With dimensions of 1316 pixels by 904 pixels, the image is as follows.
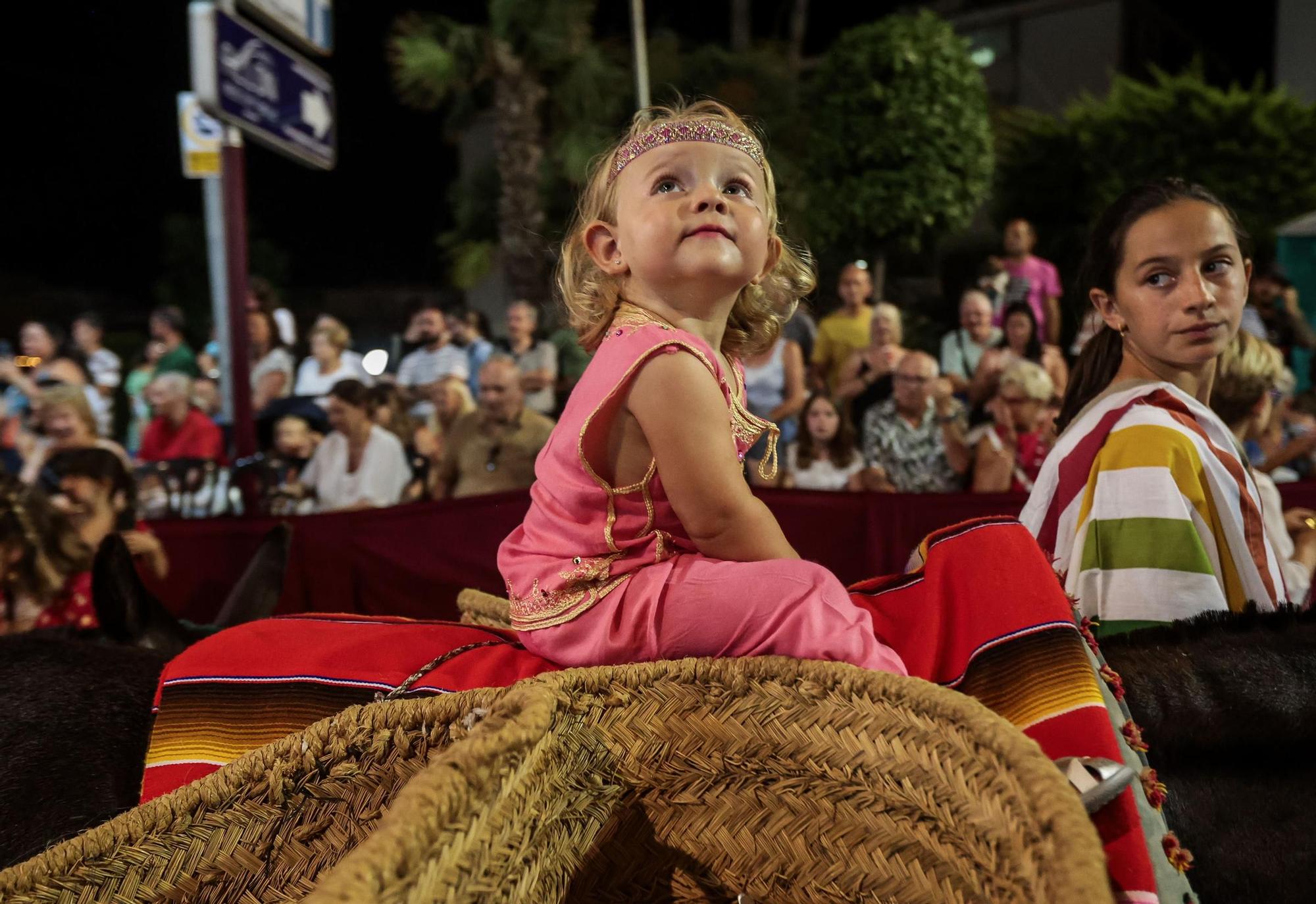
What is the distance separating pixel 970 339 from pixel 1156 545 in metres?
4.55

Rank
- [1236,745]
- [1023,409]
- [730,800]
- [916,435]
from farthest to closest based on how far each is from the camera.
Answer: [916,435] < [1023,409] < [1236,745] < [730,800]

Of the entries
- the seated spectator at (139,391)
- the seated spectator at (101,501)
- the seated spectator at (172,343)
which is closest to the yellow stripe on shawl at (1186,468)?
the seated spectator at (101,501)

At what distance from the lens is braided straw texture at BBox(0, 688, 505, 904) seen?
1464 mm

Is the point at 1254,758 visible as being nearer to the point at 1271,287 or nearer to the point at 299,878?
the point at 299,878

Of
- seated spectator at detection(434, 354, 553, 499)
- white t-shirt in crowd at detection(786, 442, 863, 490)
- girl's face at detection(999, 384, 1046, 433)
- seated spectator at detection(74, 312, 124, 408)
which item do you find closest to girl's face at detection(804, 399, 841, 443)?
white t-shirt in crowd at detection(786, 442, 863, 490)

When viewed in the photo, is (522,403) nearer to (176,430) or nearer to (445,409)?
(445,409)

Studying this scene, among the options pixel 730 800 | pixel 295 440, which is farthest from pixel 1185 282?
pixel 295 440

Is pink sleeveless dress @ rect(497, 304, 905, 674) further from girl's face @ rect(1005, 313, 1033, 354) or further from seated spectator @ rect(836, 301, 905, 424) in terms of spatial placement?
girl's face @ rect(1005, 313, 1033, 354)

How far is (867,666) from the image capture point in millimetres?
1488

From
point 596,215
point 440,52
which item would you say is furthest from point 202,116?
point 440,52

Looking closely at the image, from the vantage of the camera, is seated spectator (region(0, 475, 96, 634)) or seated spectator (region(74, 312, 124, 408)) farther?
seated spectator (region(74, 312, 124, 408))

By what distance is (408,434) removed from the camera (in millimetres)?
6141

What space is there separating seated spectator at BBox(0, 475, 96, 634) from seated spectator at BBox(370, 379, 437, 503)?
2154 millimetres

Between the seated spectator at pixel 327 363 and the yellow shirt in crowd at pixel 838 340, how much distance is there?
269 cm
